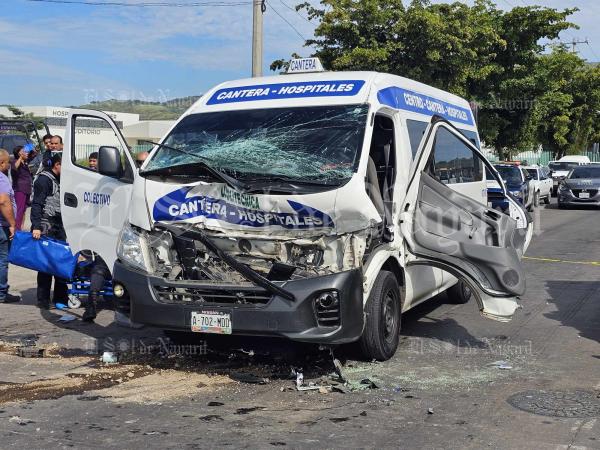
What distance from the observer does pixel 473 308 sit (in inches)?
360

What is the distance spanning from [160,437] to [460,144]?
4.76 m

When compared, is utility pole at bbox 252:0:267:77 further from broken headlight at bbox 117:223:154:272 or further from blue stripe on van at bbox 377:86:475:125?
broken headlight at bbox 117:223:154:272

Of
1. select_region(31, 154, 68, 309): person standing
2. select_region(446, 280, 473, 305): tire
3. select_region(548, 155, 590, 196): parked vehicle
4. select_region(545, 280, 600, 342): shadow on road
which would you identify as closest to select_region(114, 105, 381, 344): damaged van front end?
select_region(31, 154, 68, 309): person standing

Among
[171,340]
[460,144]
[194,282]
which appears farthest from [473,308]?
[194,282]

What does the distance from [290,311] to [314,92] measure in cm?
226

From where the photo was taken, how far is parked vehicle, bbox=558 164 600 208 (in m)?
25.1

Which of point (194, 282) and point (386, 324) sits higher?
point (194, 282)

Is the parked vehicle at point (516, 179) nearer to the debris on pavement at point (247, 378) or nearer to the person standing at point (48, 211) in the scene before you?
the person standing at point (48, 211)

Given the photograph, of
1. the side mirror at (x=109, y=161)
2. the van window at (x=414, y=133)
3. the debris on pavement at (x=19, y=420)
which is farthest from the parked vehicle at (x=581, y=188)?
the debris on pavement at (x=19, y=420)

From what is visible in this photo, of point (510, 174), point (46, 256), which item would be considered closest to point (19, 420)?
point (46, 256)

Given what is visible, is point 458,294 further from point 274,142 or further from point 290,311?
point 290,311

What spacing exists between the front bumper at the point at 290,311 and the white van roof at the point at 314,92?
1.80 m

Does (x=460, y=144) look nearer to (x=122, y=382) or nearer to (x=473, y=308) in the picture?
(x=473, y=308)

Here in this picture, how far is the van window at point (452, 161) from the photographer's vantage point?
746 centimetres
